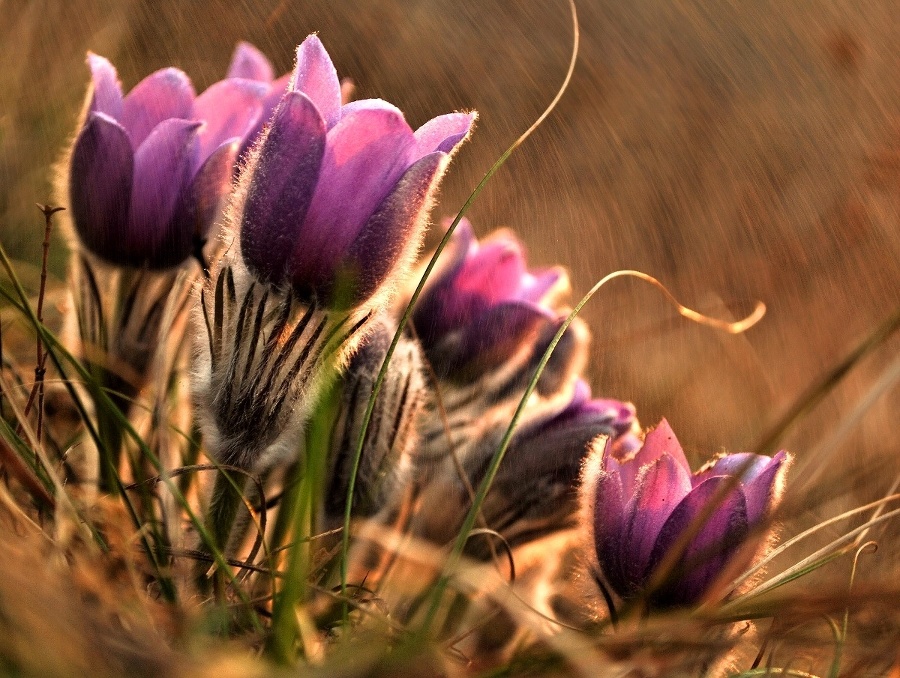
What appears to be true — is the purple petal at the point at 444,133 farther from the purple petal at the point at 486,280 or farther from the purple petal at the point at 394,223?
the purple petal at the point at 486,280

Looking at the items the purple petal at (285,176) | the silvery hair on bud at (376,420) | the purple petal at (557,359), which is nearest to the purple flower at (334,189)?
the purple petal at (285,176)

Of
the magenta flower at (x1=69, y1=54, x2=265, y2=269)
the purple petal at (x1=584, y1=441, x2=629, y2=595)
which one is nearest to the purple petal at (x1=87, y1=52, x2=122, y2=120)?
A: the magenta flower at (x1=69, y1=54, x2=265, y2=269)

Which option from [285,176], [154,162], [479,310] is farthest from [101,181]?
[479,310]

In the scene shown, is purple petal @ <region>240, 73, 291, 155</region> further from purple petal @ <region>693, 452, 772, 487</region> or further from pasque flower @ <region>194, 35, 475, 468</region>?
purple petal @ <region>693, 452, 772, 487</region>

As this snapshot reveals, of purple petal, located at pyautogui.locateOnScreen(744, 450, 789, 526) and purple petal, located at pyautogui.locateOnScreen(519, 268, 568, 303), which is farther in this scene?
purple petal, located at pyautogui.locateOnScreen(519, 268, 568, 303)

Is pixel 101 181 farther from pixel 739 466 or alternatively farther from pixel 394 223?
pixel 739 466

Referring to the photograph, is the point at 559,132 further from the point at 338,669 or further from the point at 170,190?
the point at 338,669

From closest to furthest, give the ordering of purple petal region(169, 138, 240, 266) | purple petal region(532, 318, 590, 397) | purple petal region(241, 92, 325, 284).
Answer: purple petal region(241, 92, 325, 284)
purple petal region(169, 138, 240, 266)
purple petal region(532, 318, 590, 397)
